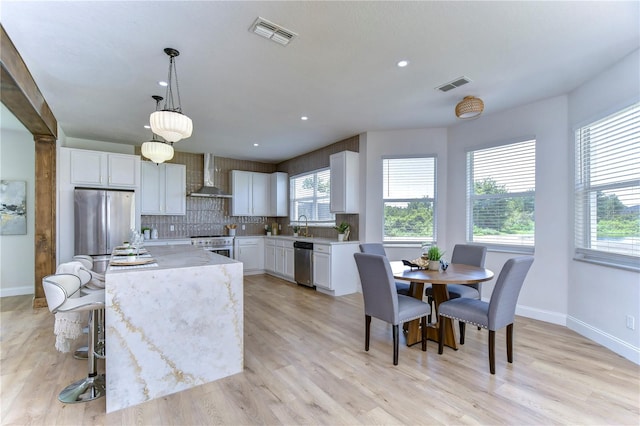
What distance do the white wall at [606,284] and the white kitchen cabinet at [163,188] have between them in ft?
21.2

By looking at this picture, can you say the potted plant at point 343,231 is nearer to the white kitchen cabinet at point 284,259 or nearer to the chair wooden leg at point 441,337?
the white kitchen cabinet at point 284,259

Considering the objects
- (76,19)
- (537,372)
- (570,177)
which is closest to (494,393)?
(537,372)

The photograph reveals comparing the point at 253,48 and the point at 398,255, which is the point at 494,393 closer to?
the point at 398,255

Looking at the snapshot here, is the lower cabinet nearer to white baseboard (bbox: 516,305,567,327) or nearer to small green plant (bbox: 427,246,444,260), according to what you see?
small green plant (bbox: 427,246,444,260)

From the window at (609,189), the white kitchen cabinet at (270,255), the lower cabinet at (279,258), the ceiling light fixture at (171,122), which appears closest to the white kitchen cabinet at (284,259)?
the lower cabinet at (279,258)

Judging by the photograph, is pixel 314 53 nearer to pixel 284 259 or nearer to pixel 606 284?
pixel 606 284

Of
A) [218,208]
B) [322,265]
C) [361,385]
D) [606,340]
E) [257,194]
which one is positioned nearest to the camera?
[361,385]

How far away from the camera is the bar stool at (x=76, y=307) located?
2066 mm

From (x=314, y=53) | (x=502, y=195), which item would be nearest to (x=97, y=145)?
(x=314, y=53)

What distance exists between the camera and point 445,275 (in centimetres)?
290

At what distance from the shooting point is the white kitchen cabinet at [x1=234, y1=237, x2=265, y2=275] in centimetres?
669

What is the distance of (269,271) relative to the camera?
6910mm

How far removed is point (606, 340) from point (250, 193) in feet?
20.9

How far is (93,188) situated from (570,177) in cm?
688
